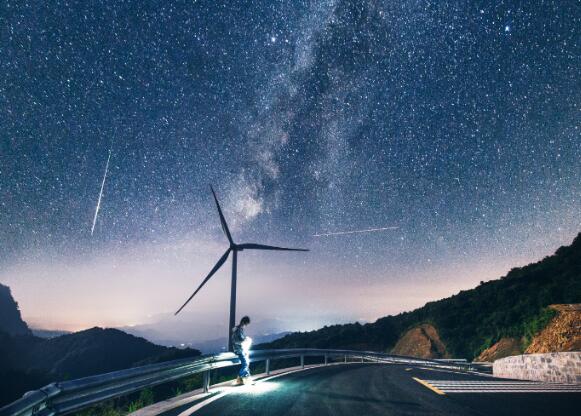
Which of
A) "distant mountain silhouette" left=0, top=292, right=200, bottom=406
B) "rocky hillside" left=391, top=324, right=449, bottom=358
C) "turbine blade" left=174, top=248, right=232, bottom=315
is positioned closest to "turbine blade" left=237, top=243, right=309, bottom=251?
"turbine blade" left=174, top=248, right=232, bottom=315

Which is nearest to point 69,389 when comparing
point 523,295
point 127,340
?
point 523,295

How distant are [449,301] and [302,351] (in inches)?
2292

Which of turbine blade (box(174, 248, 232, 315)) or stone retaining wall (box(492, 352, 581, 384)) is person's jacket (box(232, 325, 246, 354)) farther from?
turbine blade (box(174, 248, 232, 315))

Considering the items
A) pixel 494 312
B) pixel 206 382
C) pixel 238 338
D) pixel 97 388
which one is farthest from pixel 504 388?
pixel 494 312

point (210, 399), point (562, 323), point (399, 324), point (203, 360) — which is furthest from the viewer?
point (399, 324)

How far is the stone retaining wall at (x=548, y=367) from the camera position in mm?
10089

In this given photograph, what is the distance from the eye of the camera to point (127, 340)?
7032 inches

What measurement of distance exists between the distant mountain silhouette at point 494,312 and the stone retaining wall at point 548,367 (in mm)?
15456

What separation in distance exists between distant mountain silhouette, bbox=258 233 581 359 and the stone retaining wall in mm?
15456

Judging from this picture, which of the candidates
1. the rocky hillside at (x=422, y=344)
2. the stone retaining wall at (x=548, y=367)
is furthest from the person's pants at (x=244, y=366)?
the rocky hillside at (x=422, y=344)

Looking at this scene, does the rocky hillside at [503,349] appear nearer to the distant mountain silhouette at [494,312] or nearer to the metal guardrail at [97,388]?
the distant mountain silhouette at [494,312]

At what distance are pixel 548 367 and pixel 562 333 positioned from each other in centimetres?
1444

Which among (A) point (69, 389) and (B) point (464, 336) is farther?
(B) point (464, 336)

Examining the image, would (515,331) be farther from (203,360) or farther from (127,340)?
(127,340)
